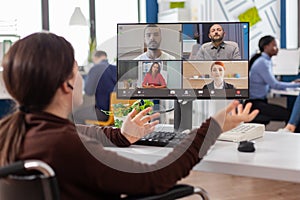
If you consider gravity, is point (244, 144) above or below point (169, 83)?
below

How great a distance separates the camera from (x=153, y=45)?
6.57ft

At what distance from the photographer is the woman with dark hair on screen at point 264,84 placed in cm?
507

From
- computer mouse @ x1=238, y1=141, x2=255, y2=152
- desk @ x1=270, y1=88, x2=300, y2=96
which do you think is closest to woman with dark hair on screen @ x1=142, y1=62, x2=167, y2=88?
computer mouse @ x1=238, y1=141, x2=255, y2=152

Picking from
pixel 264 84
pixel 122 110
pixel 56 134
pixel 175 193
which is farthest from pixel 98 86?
pixel 56 134

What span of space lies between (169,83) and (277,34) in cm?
515

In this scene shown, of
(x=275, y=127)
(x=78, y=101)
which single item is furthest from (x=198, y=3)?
(x=78, y=101)

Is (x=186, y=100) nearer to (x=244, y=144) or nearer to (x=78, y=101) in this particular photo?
(x=244, y=144)

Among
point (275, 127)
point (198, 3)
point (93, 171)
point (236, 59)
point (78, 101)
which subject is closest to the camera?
point (93, 171)

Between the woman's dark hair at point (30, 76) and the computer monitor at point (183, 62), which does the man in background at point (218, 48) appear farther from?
the woman's dark hair at point (30, 76)

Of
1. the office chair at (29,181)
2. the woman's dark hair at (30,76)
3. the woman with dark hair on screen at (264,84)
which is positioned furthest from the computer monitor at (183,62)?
the woman with dark hair on screen at (264,84)

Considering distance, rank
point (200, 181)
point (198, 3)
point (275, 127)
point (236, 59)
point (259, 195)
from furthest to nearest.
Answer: point (198, 3)
point (275, 127)
point (200, 181)
point (259, 195)
point (236, 59)

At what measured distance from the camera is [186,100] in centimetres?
202

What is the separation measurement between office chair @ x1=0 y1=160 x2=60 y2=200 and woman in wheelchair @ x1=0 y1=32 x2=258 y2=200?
5cm

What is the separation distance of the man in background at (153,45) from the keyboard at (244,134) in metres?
0.37
